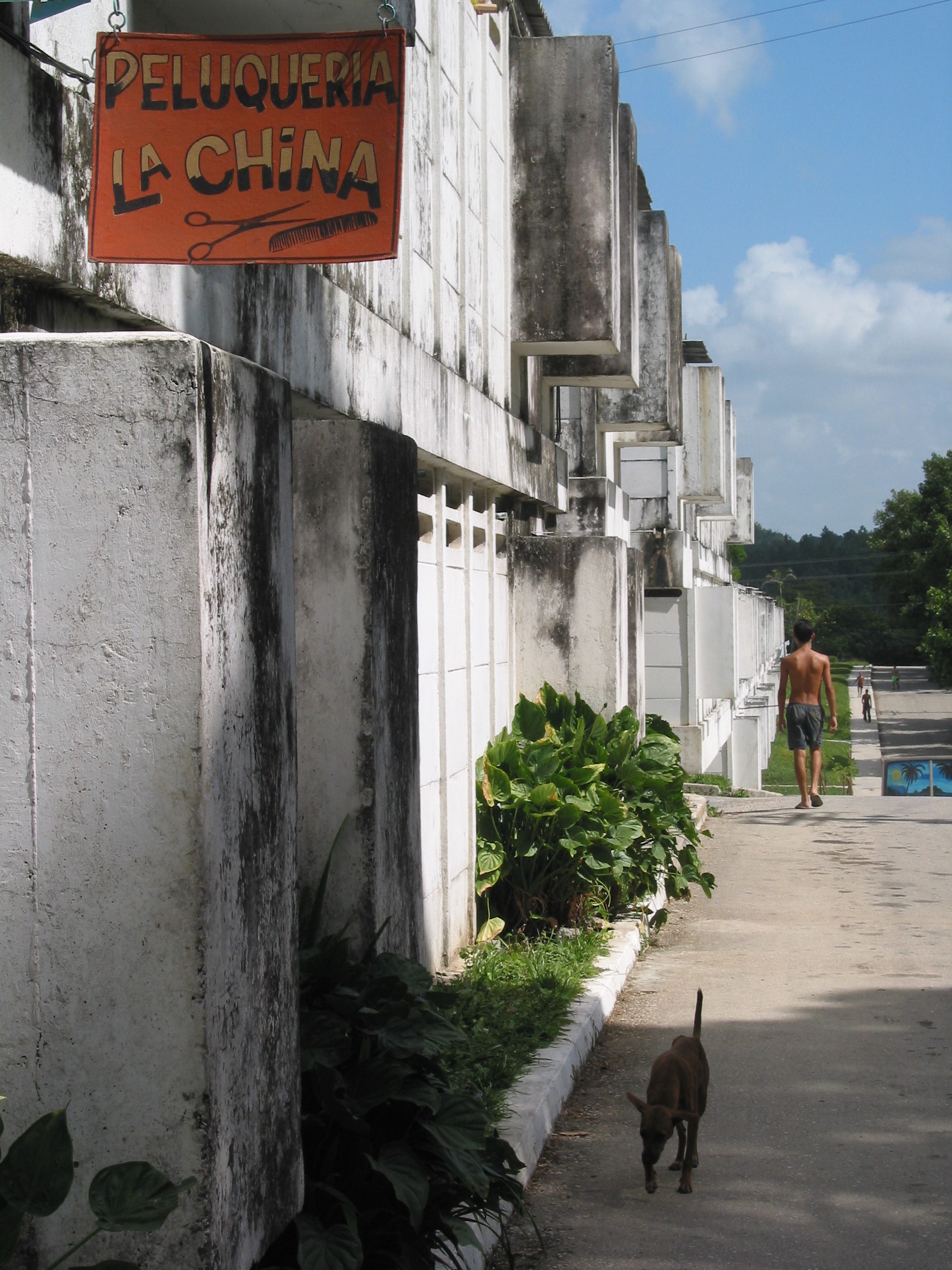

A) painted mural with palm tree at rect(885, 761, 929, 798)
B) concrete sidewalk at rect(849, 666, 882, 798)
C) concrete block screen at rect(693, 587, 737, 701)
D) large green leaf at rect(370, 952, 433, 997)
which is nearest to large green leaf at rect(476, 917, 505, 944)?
large green leaf at rect(370, 952, 433, 997)

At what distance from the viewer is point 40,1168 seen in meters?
2.62

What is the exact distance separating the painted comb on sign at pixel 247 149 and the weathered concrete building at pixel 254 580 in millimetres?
195

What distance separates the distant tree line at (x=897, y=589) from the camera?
4616 centimetres

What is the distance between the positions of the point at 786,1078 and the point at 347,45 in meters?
4.27

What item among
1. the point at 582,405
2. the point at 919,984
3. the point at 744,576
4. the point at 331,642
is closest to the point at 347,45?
the point at 331,642

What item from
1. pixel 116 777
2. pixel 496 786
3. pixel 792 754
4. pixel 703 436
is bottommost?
pixel 792 754

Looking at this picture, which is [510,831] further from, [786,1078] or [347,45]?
[347,45]

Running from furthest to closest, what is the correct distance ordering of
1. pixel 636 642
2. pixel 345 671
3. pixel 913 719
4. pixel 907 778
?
pixel 913 719 < pixel 907 778 < pixel 636 642 < pixel 345 671

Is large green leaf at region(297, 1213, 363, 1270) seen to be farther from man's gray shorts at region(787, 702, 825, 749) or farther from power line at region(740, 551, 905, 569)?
power line at region(740, 551, 905, 569)

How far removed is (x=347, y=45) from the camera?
3486 millimetres

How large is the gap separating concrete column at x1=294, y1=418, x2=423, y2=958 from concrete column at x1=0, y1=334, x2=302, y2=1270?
1.83 meters

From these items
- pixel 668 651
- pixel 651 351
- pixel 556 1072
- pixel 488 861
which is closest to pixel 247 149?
pixel 556 1072

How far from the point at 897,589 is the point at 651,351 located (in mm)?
53044

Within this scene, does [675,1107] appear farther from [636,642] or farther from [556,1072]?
[636,642]
